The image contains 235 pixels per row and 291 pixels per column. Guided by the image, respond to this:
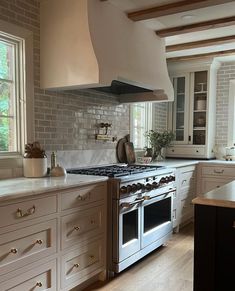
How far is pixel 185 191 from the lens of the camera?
4277 millimetres

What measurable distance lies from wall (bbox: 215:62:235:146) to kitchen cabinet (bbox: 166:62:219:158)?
0.11m

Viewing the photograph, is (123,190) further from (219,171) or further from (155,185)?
(219,171)

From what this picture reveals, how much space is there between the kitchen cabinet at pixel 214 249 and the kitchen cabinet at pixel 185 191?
2367mm

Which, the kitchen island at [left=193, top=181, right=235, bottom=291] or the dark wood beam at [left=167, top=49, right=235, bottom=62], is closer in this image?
the kitchen island at [left=193, top=181, right=235, bottom=291]

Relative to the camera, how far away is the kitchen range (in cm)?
271

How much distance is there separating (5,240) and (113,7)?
2.28 meters

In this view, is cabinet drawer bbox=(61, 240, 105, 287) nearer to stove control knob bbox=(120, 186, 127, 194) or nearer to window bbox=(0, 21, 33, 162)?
stove control knob bbox=(120, 186, 127, 194)

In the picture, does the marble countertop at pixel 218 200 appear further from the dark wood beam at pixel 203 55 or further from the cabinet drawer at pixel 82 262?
the dark wood beam at pixel 203 55

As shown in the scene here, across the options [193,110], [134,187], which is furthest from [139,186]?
[193,110]

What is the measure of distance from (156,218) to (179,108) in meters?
2.43

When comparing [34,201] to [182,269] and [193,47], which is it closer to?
[182,269]

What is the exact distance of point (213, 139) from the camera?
517 cm

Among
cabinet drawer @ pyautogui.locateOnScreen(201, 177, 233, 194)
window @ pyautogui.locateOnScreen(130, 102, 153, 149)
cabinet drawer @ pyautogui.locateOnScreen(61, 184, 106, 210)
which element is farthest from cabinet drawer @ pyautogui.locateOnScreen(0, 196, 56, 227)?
cabinet drawer @ pyautogui.locateOnScreen(201, 177, 233, 194)

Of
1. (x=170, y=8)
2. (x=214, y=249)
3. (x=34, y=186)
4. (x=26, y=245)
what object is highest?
(x=170, y=8)
